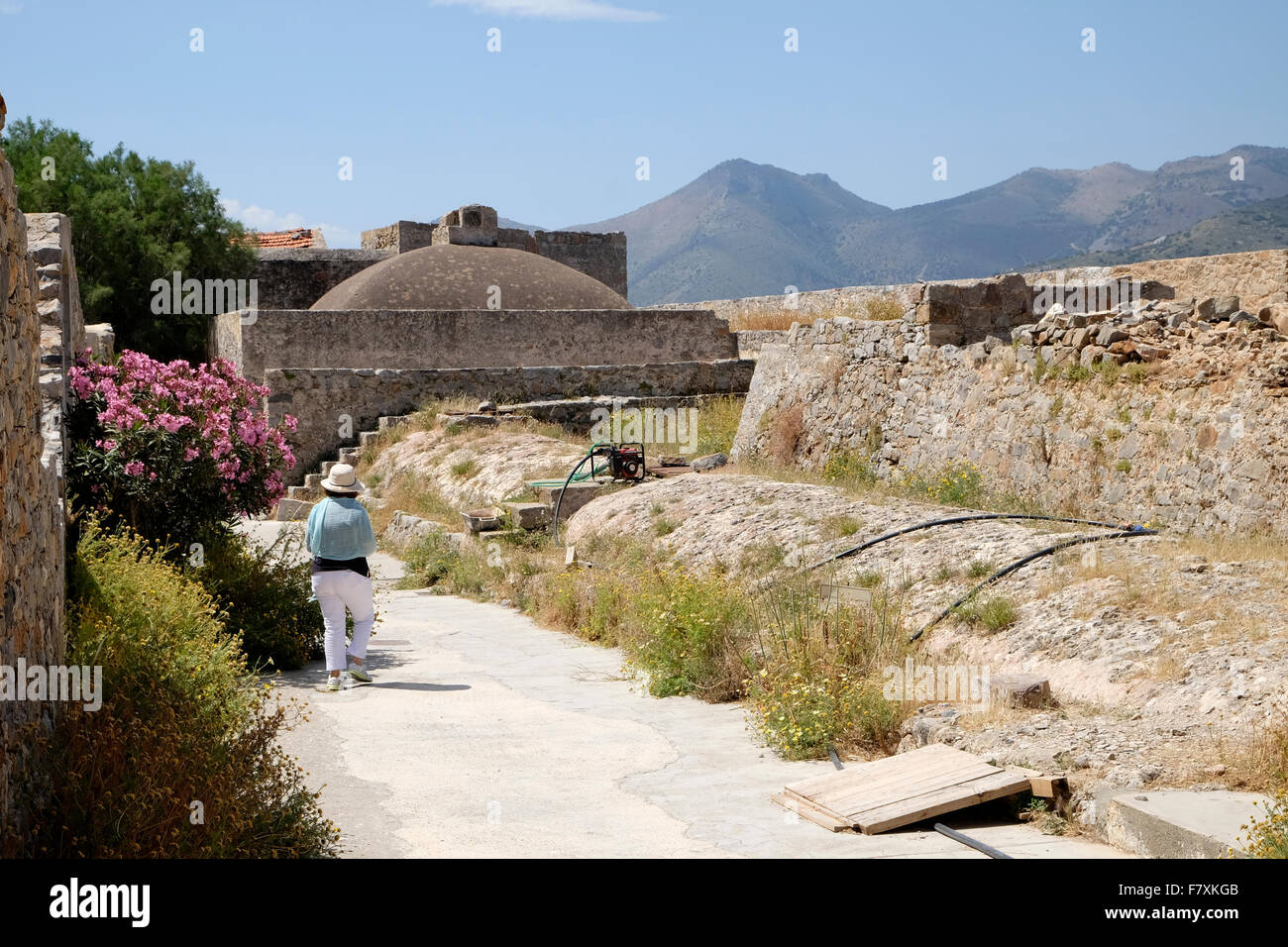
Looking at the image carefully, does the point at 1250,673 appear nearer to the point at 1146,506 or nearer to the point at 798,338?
the point at 1146,506

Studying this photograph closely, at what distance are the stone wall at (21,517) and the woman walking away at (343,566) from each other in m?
2.71

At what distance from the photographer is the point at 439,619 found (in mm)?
10578

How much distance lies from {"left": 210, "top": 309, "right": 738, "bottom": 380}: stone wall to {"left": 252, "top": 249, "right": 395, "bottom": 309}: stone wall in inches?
182

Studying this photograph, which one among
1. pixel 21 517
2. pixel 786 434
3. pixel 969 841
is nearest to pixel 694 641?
pixel 969 841

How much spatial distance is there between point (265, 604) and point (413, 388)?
40.9ft

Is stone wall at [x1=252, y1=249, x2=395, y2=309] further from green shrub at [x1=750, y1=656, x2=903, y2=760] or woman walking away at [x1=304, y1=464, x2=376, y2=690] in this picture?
green shrub at [x1=750, y1=656, x2=903, y2=760]

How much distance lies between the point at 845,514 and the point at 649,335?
14940 mm

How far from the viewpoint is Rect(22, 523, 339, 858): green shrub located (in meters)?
3.92

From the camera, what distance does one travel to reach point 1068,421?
11195 millimetres

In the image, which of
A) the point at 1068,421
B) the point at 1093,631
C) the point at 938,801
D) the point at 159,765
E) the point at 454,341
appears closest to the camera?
the point at 159,765

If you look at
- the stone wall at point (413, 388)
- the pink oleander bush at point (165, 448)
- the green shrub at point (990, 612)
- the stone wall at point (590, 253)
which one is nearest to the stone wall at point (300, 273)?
the stone wall at point (590, 253)

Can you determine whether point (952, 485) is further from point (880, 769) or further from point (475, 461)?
point (475, 461)

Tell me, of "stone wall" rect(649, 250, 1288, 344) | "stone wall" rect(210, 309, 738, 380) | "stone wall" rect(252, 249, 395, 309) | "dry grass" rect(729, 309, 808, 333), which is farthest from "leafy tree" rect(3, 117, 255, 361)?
"stone wall" rect(649, 250, 1288, 344)
